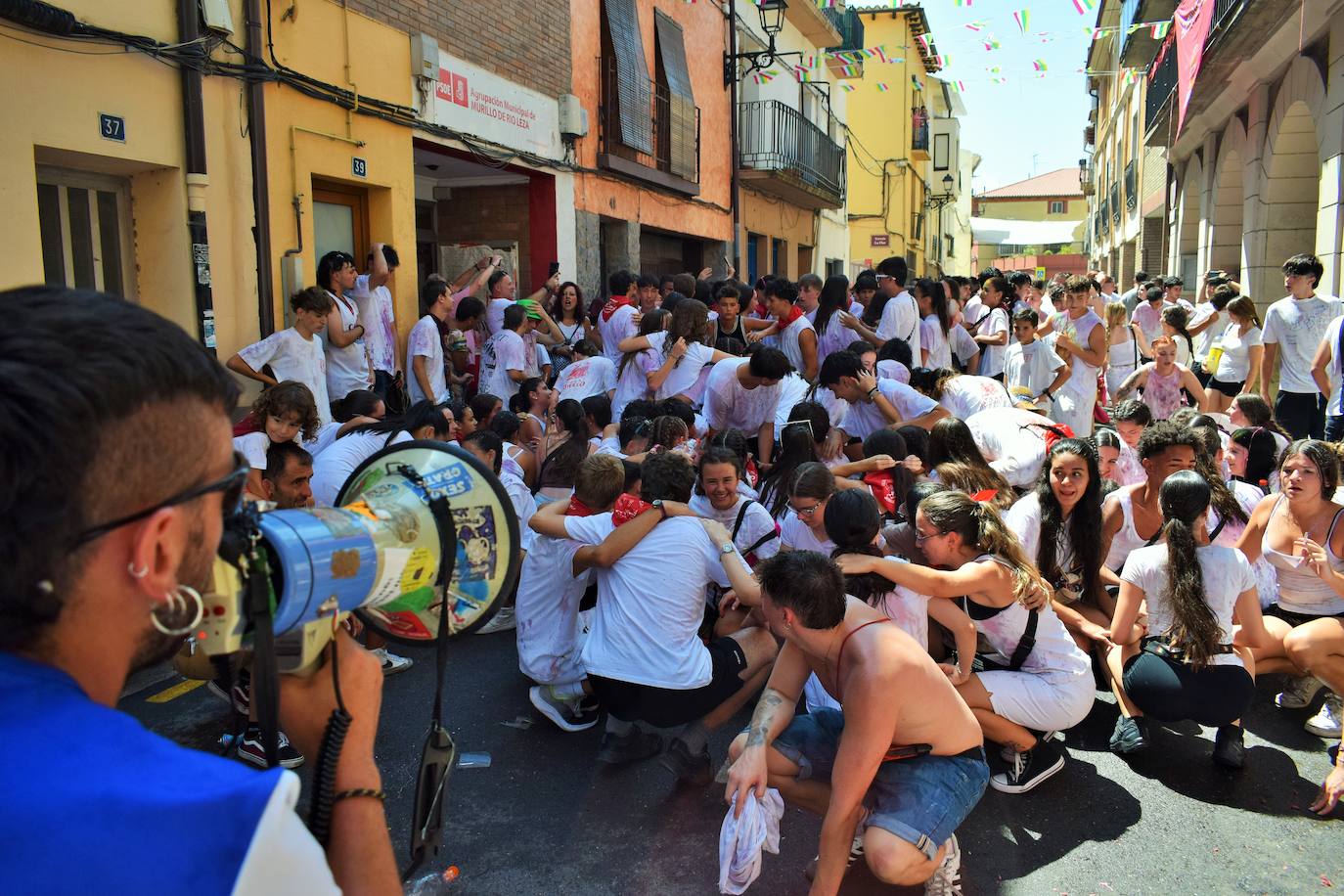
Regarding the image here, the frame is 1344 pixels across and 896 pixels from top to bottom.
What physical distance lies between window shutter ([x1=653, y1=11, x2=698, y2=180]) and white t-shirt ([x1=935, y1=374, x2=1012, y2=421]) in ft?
28.5

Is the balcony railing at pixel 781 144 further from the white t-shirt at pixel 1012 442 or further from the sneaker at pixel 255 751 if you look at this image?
the sneaker at pixel 255 751

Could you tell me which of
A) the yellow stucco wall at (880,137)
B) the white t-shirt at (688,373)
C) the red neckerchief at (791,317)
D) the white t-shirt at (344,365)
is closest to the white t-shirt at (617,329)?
the white t-shirt at (688,373)

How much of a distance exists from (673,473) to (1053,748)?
74.5 inches

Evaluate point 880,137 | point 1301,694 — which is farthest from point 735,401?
point 880,137

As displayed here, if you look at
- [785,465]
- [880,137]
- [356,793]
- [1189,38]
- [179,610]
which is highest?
[880,137]

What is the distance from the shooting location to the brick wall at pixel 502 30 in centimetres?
858

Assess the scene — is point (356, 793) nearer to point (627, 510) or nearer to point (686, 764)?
point (686, 764)

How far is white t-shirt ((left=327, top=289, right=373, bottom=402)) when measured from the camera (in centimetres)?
696

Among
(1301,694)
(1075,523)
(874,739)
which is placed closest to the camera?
(874,739)

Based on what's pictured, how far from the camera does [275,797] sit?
871 mm

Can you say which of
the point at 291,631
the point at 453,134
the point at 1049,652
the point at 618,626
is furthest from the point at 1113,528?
the point at 453,134

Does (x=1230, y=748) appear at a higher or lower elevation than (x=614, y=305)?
lower

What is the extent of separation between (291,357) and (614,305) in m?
3.43

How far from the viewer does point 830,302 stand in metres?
8.07
